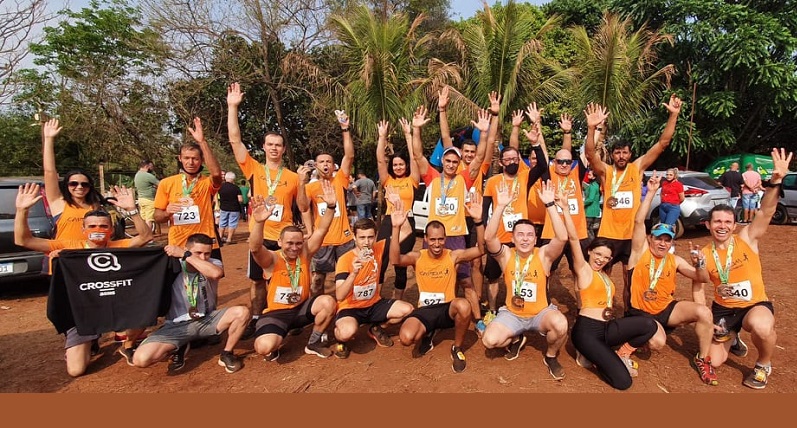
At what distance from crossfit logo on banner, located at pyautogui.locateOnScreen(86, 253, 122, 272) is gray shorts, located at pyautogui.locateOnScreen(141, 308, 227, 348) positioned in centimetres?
72

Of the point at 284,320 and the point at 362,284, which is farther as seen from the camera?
the point at 362,284

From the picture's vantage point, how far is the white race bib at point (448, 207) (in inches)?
205

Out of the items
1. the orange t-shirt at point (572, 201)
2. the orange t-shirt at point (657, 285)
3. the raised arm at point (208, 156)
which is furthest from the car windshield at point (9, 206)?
the orange t-shirt at point (657, 285)

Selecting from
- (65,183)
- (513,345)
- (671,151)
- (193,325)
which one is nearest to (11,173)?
(65,183)

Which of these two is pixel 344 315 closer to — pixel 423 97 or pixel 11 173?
pixel 423 97

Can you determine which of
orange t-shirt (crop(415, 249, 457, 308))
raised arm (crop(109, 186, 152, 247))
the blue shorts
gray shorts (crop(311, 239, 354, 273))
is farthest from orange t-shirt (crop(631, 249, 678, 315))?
the blue shorts

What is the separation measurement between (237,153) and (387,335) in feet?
8.68

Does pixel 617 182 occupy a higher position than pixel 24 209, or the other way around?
pixel 617 182

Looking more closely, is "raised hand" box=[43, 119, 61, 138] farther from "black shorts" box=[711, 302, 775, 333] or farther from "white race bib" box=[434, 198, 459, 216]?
"black shorts" box=[711, 302, 775, 333]

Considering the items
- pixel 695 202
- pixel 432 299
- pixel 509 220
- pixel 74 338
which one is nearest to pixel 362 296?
pixel 432 299

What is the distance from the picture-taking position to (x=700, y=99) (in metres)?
15.9

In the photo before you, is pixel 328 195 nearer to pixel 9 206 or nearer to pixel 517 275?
pixel 517 275

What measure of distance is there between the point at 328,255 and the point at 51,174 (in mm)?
2984

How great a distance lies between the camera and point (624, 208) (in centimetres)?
501
